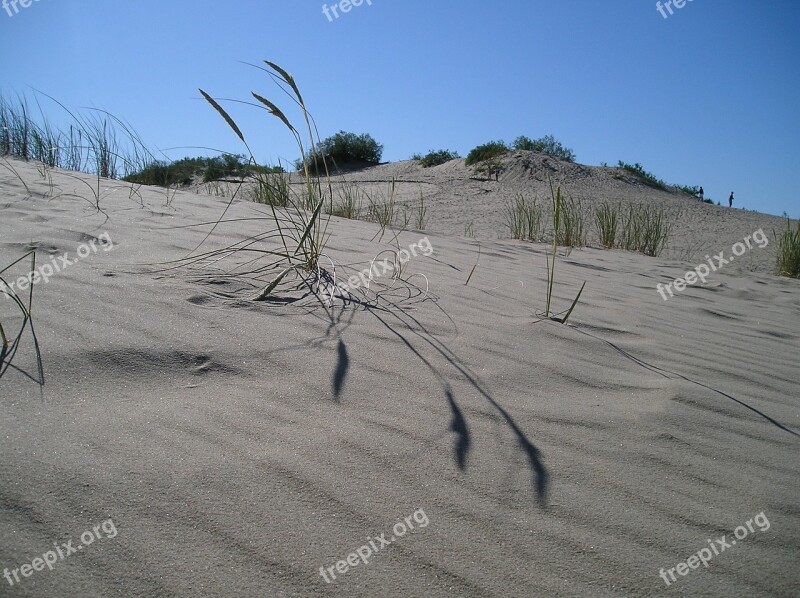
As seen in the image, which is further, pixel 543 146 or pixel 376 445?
pixel 543 146

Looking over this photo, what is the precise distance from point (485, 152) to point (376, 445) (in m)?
12.8

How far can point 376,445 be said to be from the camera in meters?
1.24

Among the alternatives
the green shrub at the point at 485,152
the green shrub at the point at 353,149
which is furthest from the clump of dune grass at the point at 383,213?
the green shrub at the point at 353,149

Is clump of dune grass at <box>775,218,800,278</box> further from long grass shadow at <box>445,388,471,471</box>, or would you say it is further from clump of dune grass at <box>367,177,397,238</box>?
long grass shadow at <box>445,388,471,471</box>

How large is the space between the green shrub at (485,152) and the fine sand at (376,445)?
36.8 feet

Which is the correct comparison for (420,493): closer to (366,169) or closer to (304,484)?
(304,484)

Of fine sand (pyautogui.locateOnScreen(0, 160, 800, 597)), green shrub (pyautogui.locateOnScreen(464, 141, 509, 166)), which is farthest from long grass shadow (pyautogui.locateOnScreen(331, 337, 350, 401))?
green shrub (pyautogui.locateOnScreen(464, 141, 509, 166))

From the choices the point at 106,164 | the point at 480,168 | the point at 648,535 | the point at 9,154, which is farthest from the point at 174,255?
the point at 480,168

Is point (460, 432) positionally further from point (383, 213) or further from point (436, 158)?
point (436, 158)

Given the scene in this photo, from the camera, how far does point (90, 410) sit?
4.04 ft

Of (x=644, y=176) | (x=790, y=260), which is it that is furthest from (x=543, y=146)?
(x=790, y=260)

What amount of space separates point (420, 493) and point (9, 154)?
23.9ft

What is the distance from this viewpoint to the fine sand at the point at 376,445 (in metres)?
0.94

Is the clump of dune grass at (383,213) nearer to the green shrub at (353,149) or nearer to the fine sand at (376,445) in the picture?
the fine sand at (376,445)
